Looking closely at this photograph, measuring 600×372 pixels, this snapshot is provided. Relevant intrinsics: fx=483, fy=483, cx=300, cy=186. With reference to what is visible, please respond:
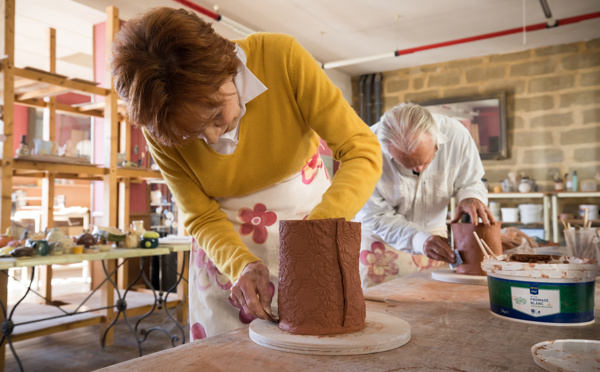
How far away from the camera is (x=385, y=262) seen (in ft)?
7.38

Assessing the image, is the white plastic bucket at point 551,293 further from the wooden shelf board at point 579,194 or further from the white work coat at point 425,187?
the wooden shelf board at point 579,194

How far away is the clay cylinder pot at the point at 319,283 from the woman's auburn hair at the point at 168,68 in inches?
12.2

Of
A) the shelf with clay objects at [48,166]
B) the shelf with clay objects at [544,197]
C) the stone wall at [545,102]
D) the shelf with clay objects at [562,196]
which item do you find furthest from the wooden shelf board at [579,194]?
the shelf with clay objects at [48,166]

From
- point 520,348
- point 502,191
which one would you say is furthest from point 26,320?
point 502,191

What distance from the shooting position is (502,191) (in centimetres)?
586

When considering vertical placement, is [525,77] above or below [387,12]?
below

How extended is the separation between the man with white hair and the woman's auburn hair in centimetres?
105

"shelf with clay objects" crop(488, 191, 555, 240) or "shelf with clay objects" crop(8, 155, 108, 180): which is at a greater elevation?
"shelf with clay objects" crop(8, 155, 108, 180)

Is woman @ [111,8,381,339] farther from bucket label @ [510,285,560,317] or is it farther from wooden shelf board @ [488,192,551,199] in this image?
wooden shelf board @ [488,192,551,199]

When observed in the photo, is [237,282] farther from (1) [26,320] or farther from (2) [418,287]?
(1) [26,320]

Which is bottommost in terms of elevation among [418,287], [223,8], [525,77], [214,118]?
[418,287]

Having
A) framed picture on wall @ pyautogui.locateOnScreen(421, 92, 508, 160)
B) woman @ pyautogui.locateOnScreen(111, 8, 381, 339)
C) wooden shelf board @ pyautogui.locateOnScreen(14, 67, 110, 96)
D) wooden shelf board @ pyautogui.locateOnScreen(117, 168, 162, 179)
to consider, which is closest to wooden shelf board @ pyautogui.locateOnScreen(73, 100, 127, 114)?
wooden shelf board @ pyautogui.locateOnScreen(14, 67, 110, 96)

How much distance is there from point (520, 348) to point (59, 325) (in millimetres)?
2952

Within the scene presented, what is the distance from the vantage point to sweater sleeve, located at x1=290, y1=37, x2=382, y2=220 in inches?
46.0
